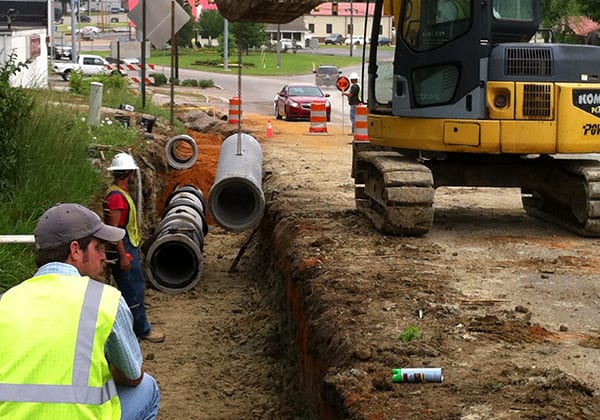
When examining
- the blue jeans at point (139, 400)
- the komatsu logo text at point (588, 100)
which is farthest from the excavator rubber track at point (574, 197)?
the blue jeans at point (139, 400)

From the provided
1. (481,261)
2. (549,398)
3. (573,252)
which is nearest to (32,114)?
(481,261)

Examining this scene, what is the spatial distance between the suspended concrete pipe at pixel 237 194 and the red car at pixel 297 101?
20.6m

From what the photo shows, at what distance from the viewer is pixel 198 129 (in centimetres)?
→ 2873

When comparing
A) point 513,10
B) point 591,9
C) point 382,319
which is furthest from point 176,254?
point 591,9

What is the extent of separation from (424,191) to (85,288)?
813 centimetres

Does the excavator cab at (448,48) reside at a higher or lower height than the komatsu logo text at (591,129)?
higher

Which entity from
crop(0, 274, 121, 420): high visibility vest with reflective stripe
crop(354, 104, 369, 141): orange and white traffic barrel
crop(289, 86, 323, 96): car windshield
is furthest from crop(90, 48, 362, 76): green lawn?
crop(0, 274, 121, 420): high visibility vest with reflective stripe

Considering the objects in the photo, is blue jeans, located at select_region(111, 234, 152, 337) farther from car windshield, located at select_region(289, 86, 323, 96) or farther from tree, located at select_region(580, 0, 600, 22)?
tree, located at select_region(580, 0, 600, 22)

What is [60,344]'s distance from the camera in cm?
407

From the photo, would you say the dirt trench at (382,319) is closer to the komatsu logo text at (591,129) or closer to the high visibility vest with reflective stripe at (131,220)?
the komatsu logo text at (591,129)

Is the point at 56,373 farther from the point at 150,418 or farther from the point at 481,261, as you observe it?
the point at 481,261

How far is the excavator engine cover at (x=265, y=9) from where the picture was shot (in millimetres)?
10281

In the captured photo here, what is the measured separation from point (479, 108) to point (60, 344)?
8528 millimetres

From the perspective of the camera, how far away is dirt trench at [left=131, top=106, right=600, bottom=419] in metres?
6.93
